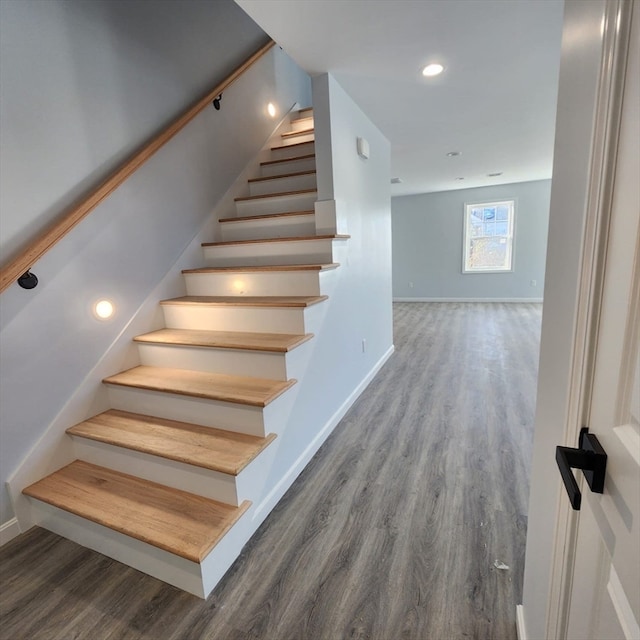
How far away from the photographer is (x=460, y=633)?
1131mm

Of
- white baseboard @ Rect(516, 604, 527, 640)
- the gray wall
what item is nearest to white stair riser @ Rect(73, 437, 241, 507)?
white baseboard @ Rect(516, 604, 527, 640)

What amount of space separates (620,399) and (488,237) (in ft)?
25.1

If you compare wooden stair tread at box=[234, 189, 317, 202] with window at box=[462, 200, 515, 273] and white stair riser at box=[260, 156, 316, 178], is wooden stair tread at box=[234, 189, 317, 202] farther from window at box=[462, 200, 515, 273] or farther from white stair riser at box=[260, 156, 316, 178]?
window at box=[462, 200, 515, 273]

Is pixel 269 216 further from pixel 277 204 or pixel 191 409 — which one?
pixel 191 409

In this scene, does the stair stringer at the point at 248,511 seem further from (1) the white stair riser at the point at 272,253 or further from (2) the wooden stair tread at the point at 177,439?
(1) the white stair riser at the point at 272,253

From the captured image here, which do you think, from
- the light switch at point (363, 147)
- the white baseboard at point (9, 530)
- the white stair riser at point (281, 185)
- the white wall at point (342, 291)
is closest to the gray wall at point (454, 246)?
the white wall at point (342, 291)

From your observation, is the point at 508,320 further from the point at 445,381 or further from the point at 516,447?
the point at 516,447

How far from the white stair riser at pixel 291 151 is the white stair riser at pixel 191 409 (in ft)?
8.57

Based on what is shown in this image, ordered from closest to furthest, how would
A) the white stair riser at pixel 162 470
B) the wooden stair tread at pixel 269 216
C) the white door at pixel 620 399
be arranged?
the white door at pixel 620 399 < the white stair riser at pixel 162 470 < the wooden stair tread at pixel 269 216

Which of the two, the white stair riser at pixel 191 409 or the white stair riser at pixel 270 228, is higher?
the white stair riser at pixel 270 228

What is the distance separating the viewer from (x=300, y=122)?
390cm

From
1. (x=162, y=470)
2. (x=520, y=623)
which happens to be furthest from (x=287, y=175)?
(x=520, y=623)

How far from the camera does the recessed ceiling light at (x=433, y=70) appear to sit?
2107mm

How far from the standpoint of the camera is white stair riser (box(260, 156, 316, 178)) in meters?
3.19
